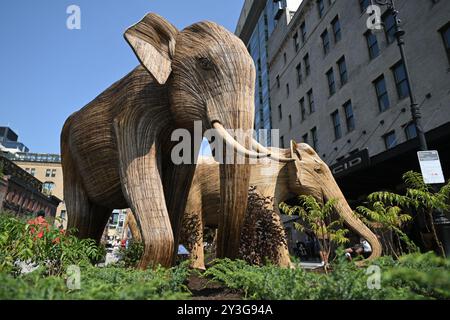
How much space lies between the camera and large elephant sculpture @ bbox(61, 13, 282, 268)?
329cm

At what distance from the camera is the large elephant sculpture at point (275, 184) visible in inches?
256

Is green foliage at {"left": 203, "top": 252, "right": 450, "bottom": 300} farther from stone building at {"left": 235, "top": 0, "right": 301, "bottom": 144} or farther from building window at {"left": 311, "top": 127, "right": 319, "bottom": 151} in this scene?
stone building at {"left": 235, "top": 0, "right": 301, "bottom": 144}

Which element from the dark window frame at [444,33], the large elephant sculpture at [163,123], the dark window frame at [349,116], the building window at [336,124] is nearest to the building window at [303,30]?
the building window at [336,124]

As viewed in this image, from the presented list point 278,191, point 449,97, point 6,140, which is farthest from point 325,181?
point 6,140

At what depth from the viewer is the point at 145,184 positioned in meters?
3.50

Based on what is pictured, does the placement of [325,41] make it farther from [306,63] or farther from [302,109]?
[302,109]

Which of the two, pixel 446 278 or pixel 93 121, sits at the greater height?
pixel 93 121

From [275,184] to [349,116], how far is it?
14.6 metres

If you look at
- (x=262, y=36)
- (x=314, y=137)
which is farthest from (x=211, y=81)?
(x=262, y=36)

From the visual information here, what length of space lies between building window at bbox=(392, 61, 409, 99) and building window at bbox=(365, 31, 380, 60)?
1801 mm

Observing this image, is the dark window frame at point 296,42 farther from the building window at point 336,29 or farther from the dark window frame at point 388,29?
the dark window frame at point 388,29

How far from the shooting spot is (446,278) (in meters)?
1.71
